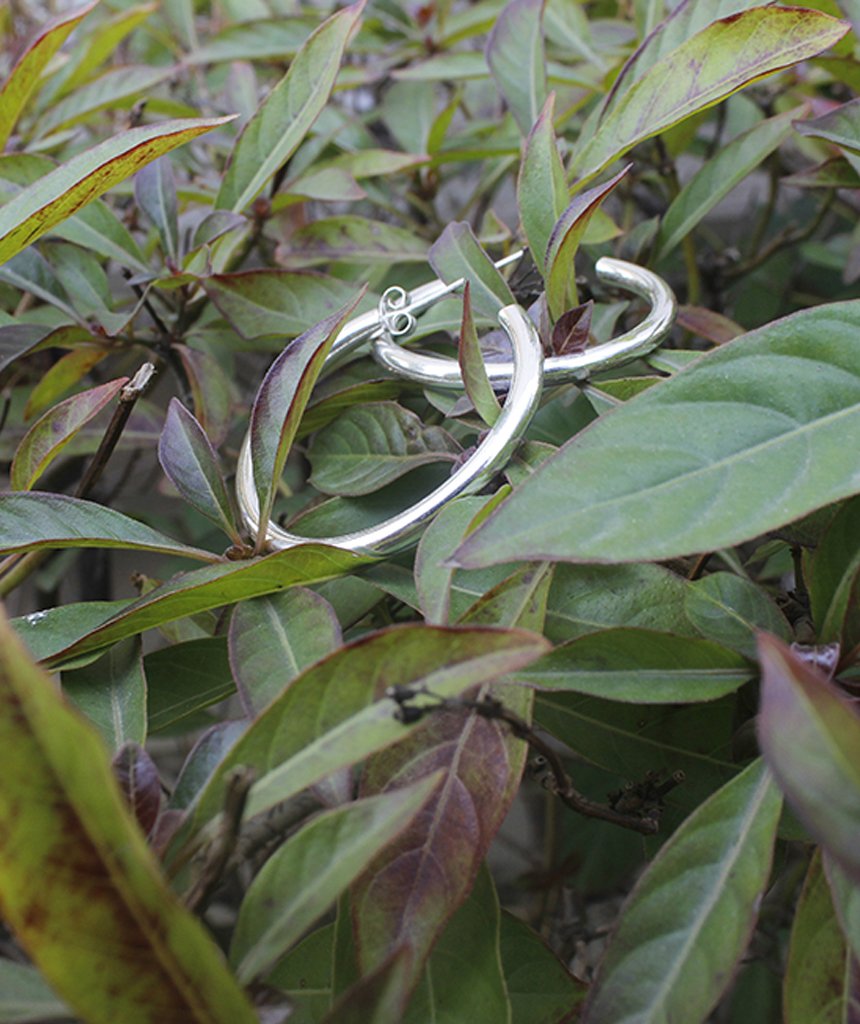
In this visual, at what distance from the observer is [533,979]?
0.43 meters

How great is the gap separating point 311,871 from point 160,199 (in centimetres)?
49

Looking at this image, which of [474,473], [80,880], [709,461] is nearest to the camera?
[80,880]

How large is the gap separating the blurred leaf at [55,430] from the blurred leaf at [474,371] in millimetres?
167

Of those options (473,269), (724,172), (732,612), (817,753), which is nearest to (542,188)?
(473,269)

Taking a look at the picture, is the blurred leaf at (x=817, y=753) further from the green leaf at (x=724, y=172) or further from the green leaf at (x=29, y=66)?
the green leaf at (x=29, y=66)

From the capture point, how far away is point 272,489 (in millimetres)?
446

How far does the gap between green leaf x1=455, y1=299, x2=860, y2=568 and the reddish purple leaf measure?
4.8 inches

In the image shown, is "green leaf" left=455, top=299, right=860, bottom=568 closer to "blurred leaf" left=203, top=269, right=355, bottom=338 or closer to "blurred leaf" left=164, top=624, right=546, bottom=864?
"blurred leaf" left=164, top=624, right=546, bottom=864

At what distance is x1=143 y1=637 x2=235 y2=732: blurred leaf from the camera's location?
0.47 meters

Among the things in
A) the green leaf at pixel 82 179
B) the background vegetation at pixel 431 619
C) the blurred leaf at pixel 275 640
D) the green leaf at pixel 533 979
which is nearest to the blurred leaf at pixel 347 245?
the background vegetation at pixel 431 619

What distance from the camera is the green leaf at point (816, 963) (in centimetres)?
34

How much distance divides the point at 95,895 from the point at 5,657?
0.22 ft

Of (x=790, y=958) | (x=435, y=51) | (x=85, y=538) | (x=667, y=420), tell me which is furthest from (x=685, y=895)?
(x=435, y=51)

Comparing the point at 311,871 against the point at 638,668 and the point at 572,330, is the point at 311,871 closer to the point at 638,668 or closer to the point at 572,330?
the point at 638,668
